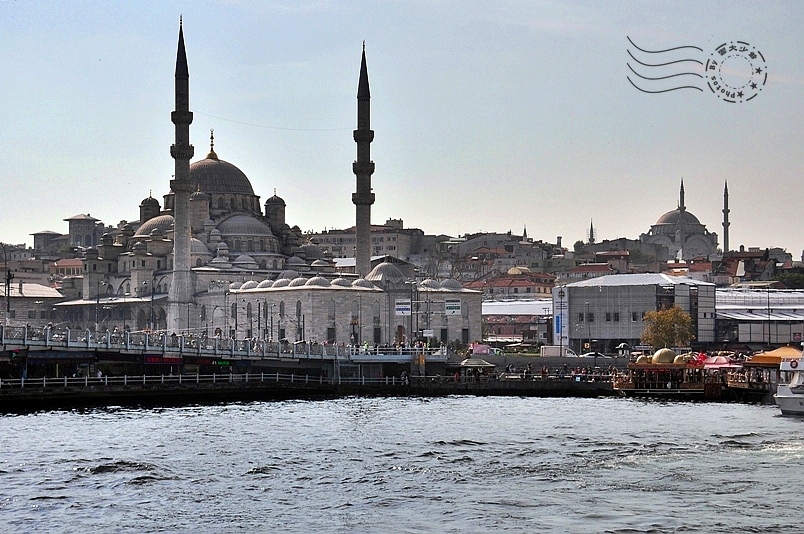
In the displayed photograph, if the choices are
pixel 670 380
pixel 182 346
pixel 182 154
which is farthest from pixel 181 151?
pixel 670 380

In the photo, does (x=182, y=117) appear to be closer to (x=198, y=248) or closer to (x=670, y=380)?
(x=198, y=248)

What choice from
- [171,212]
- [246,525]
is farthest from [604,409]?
[171,212]

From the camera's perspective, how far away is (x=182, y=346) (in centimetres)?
6694

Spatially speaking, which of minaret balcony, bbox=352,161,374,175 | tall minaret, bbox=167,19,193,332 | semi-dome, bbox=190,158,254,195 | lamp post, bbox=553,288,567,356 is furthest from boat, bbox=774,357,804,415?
semi-dome, bbox=190,158,254,195

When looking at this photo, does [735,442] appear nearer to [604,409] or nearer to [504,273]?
[604,409]

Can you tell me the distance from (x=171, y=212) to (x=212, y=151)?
27.4ft

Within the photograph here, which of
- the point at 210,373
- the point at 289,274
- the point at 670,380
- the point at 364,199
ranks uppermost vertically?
the point at 364,199

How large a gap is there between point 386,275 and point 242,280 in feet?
43.8

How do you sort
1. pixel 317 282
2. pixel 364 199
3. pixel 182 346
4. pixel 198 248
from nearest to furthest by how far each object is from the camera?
1. pixel 182 346
2. pixel 317 282
3. pixel 364 199
4. pixel 198 248

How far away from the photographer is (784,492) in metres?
34.7

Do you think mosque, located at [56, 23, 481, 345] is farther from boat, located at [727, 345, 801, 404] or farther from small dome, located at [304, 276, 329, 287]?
boat, located at [727, 345, 801, 404]

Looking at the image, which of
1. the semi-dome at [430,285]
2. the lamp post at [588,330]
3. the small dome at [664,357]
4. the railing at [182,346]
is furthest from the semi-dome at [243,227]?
the small dome at [664,357]

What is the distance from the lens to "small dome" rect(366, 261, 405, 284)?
11231cm

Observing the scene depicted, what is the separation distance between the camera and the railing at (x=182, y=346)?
5962cm
